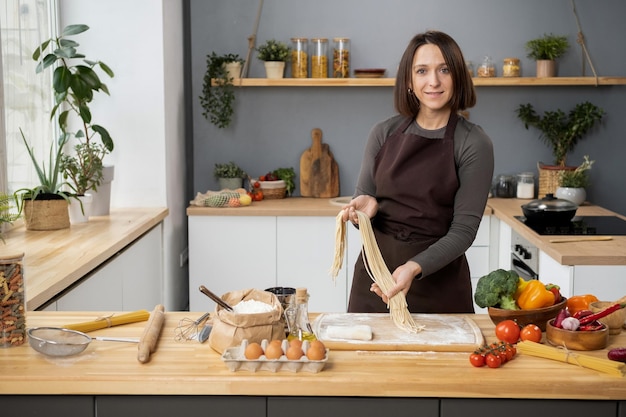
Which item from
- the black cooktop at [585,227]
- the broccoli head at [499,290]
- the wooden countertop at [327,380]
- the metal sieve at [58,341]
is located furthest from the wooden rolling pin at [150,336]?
the black cooktop at [585,227]

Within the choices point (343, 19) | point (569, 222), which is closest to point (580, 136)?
point (569, 222)

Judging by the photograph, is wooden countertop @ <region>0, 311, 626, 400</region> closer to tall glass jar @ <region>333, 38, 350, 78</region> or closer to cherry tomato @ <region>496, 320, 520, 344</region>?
cherry tomato @ <region>496, 320, 520, 344</region>

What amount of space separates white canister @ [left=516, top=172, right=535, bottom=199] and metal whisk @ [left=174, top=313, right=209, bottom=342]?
3.32m

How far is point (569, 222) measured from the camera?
4.16 metres

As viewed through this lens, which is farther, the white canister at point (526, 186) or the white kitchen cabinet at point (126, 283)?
the white canister at point (526, 186)

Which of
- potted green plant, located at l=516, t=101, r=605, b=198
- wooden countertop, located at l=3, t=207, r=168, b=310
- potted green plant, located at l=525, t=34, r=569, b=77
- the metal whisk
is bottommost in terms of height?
the metal whisk

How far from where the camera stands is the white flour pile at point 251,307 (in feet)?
6.75

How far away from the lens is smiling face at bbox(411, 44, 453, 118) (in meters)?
2.62

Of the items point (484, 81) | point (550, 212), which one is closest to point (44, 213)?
point (550, 212)

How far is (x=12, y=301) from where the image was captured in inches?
79.7

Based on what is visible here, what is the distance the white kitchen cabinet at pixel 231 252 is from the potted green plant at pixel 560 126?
172 centimetres

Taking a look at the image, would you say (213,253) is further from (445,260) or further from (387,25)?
(445,260)

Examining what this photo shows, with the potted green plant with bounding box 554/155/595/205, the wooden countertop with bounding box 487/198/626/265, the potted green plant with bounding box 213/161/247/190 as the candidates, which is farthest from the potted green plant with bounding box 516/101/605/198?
the potted green plant with bounding box 213/161/247/190

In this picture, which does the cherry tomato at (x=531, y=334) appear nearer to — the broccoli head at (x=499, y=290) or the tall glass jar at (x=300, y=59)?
the broccoli head at (x=499, y=290)
